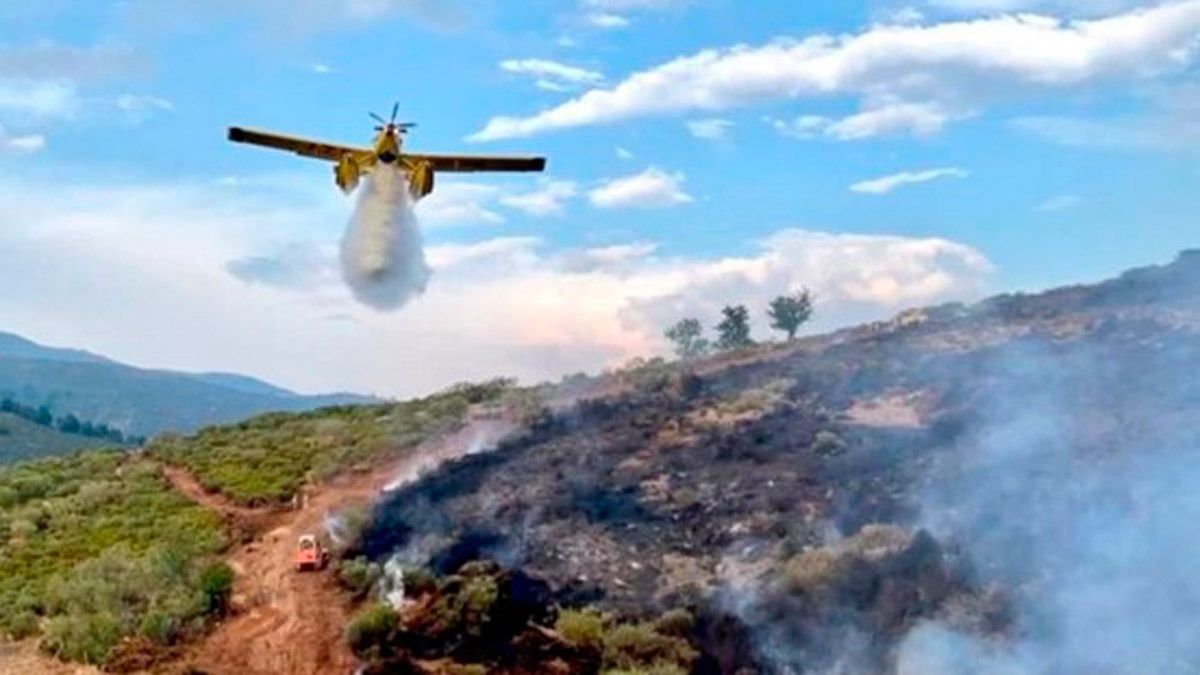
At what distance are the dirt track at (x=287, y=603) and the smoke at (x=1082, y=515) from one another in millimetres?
A: 11573

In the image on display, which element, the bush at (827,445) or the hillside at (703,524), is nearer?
the hillside at (703,524)

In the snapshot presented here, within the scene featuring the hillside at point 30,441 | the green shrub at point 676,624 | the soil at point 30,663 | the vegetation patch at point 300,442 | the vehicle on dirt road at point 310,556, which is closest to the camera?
the soil at point 30,663

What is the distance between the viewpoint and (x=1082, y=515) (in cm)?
2869

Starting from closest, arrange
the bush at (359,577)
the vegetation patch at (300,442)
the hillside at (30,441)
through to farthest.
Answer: the bush at (359,577) → the vegetation patch at (300,442) → the hillside at (30,441)

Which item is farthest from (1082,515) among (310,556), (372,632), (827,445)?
(310,556)

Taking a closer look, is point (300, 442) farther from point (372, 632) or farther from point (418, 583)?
point (372, 632)

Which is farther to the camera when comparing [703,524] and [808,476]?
[808,476]

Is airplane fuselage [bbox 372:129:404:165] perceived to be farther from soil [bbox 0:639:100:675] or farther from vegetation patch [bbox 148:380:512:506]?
vegetation patch [bbox 148:380:512:506]

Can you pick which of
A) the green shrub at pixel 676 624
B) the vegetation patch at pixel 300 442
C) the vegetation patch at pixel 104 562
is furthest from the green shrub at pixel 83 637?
the green shrub at pixel 676 624

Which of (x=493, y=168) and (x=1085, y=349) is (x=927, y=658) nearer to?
(x=493, y=168)

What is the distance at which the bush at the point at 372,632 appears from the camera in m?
25.5

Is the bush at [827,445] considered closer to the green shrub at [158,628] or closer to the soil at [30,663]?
the green shrub at [158,628]

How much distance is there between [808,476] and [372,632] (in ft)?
42.8

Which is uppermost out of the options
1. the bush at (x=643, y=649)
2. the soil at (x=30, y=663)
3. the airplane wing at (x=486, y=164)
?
the airplane wing at (x=486, y=164)
